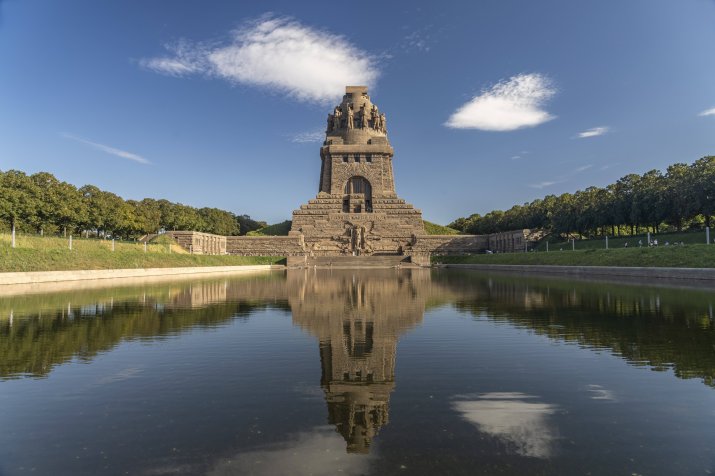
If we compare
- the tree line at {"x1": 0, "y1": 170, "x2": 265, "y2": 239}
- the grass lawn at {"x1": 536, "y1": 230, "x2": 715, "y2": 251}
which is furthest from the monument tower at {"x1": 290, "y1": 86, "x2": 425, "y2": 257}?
the tree line at {"x1": 0, "y1": 170, "x2": 265, "y2": 239}

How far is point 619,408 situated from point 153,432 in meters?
5.52

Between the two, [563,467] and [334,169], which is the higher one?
[334,169]

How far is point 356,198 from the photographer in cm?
8656

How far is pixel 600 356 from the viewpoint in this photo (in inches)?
333

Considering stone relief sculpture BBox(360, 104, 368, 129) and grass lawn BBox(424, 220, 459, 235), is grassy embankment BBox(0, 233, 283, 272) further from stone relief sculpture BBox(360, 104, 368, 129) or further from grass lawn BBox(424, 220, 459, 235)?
grass lawn BBox(424, 220, 459, 235)

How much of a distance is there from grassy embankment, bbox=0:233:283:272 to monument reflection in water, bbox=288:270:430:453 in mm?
20182

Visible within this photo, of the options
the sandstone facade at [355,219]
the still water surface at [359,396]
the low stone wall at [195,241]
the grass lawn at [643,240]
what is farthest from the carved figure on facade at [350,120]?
the still water surface at [359,396]

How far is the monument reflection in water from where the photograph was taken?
5543 millimetres

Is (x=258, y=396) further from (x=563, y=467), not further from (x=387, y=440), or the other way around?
(x=563, y=467)

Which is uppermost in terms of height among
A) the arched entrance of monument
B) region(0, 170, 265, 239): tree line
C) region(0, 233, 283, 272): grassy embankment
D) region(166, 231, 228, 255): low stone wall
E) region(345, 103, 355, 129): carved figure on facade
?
region(345, 103, 355, 129): carved figure on facade

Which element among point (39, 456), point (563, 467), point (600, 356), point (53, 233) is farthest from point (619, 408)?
point (53, 233)

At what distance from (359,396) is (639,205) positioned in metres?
54.9

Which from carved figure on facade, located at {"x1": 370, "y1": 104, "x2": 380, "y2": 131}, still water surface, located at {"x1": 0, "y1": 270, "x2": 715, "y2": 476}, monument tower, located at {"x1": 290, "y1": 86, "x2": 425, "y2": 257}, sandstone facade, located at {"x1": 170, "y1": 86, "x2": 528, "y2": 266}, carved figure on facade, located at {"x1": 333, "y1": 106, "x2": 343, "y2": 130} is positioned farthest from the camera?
carved figure on facade, located at {"x1": 370, "y1": 104, "x2": 380, "y2": 131}

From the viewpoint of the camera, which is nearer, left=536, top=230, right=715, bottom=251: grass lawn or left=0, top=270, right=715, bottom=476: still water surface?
left=0, top=270, right=715, bottom=476: still water surface
